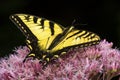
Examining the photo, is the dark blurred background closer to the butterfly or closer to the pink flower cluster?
the butterfly

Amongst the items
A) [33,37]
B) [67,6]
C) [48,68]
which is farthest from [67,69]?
[67,6]

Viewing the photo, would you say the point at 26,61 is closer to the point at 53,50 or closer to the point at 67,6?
the point at 53,50

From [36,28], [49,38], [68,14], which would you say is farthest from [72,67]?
[68,14]

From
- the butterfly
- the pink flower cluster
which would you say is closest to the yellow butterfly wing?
the butterfly

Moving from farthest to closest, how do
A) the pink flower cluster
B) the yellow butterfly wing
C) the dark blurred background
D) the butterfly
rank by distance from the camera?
the dark blurred background → the yellow butterfly wing → the butterfly → the pink flower cluster

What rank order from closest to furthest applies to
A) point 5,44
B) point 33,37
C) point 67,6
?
point 33,37, point 5,44, point 67,6

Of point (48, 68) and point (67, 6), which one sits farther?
point (67, 6)

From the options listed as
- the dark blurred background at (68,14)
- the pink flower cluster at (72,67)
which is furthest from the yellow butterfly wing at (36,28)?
the dark blurred background at (68,14)

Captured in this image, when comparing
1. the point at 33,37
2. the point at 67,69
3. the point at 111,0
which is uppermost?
the point at 111,0
